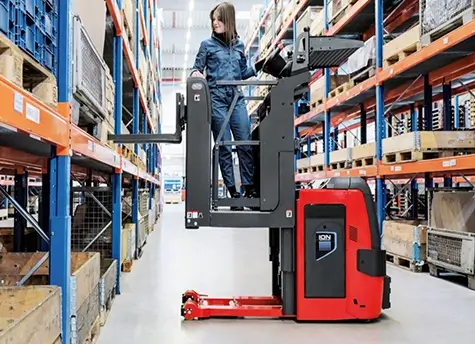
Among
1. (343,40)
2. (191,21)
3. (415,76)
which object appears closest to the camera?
(343,40)

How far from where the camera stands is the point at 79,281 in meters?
2.79

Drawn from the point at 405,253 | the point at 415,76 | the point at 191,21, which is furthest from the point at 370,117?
the point at 191,21

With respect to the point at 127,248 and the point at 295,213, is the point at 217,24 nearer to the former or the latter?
the point at 295,213

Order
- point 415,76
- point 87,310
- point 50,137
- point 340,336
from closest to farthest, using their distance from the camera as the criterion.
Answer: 1. point 50,137
2. point 87,310
3. point 340,336
4. point 415,76

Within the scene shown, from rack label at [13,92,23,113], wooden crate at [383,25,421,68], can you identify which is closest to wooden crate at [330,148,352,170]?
wooden crate at [383,25,421,68]

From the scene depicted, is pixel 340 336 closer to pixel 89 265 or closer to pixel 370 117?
pixel 89 265

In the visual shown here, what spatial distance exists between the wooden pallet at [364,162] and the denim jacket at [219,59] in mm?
3797

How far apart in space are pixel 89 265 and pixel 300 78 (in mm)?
2111

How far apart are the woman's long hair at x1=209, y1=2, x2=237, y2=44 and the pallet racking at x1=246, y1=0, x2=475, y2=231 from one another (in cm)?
256

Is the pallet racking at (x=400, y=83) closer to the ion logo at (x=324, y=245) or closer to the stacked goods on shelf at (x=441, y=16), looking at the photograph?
the stacked goods on shelf at (x=441, y=16)

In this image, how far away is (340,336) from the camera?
356 cm

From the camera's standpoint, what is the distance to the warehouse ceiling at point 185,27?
23.3 meters

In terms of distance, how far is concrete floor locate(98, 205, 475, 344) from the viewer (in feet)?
11.5

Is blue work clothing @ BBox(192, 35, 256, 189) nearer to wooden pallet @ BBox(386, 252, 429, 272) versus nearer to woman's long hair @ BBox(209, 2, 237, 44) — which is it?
woman's long hair @ BBox(209, 2, 237, 44)
